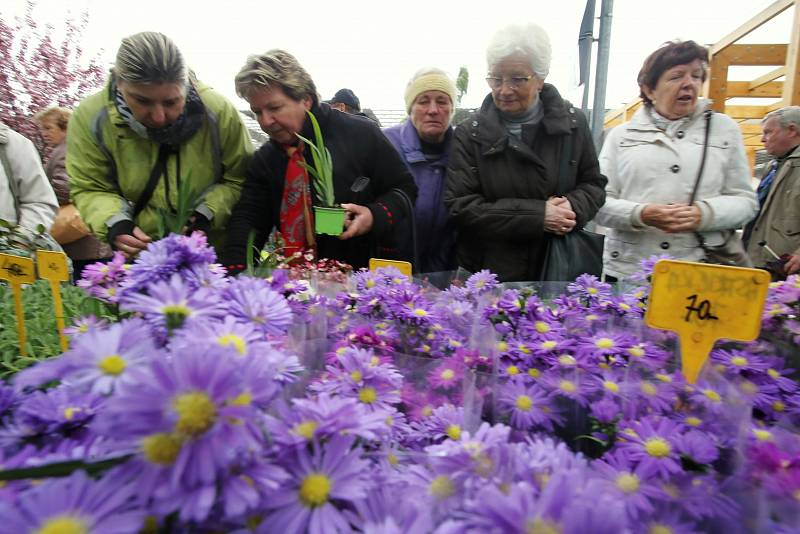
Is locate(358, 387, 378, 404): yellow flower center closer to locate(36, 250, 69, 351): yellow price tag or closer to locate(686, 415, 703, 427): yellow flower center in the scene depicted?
locate(686, 415, 703, 427): yellow flower center

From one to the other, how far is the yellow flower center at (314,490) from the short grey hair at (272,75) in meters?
1.57

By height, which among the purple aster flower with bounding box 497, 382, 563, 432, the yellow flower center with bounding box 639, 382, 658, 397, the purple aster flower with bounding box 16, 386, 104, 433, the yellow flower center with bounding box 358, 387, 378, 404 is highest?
the purple aster flower with bounding box 16, 386, 104, 433

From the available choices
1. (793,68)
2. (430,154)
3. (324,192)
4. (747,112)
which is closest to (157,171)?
(324,192)

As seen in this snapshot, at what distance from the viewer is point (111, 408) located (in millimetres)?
274

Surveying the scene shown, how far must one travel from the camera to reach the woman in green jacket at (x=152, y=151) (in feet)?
5.24

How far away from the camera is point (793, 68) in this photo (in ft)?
11.5

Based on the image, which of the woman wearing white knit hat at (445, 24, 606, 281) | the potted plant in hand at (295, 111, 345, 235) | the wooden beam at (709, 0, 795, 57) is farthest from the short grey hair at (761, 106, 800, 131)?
the potted plant in hand at (295, 111, 345, 235)

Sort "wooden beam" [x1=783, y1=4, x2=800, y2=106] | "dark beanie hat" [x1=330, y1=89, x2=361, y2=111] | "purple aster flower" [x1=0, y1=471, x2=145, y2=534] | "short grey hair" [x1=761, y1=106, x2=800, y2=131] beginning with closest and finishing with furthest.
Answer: "purple aster flower" [x1=0, y1=471, x2=145, y2=534]
"short grey hair" [x1=761, y1=106, x2=800, y2=131]
"dark beanie hat" [x1=330, y1=89, x2=361, y2=111]
"wooden beam" [x1=783, y1=4, x2=800, y2=106]

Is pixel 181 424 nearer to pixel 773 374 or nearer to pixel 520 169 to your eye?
pixel 773 374

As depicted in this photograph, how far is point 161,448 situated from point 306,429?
0.11 m

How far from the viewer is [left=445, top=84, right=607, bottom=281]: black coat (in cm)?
184

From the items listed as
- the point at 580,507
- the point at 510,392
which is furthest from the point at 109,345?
the point at 510,392

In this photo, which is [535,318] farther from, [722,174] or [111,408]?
[722,174]

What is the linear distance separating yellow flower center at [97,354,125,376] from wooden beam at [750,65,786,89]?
5998 mm
